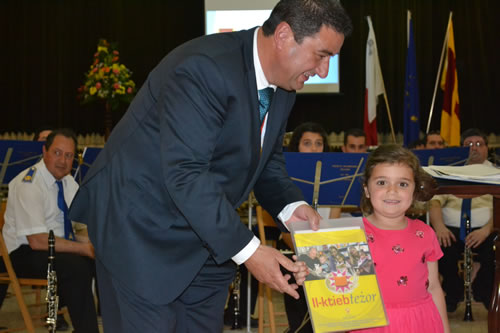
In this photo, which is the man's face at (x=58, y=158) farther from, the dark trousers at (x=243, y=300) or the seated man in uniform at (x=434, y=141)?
the seated man in uniform at (x=434, y=141)

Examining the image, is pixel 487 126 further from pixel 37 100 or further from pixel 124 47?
pixel 37 100

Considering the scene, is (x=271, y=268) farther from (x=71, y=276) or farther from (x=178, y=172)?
(x=71, y=276)

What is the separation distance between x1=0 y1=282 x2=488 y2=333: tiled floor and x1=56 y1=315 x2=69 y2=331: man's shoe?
10cm

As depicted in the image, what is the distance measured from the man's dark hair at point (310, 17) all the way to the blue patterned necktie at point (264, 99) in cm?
21

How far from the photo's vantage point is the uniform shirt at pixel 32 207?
13.9 feet

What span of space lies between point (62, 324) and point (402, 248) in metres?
3.20

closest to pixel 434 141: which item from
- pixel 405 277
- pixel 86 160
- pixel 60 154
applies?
pixel 86 160

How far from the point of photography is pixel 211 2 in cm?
902

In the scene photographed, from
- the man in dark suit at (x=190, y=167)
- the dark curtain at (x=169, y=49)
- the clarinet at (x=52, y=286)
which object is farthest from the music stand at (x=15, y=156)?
the dark curtain at (x=169, y=49)

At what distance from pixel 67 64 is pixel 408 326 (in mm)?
8556

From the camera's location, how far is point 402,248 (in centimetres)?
246

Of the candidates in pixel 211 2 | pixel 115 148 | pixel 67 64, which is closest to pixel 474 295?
pixel 115 148

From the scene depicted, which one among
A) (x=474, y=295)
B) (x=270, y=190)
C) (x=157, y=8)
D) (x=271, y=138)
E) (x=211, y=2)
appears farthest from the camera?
(x=157, y=8)

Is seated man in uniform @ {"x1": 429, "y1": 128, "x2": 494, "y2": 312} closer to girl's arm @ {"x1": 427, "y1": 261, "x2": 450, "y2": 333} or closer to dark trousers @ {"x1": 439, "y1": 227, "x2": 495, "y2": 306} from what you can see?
dark trousers @ {"x1": 439, "y1": 227, "x2": 495, "y2": 306}
